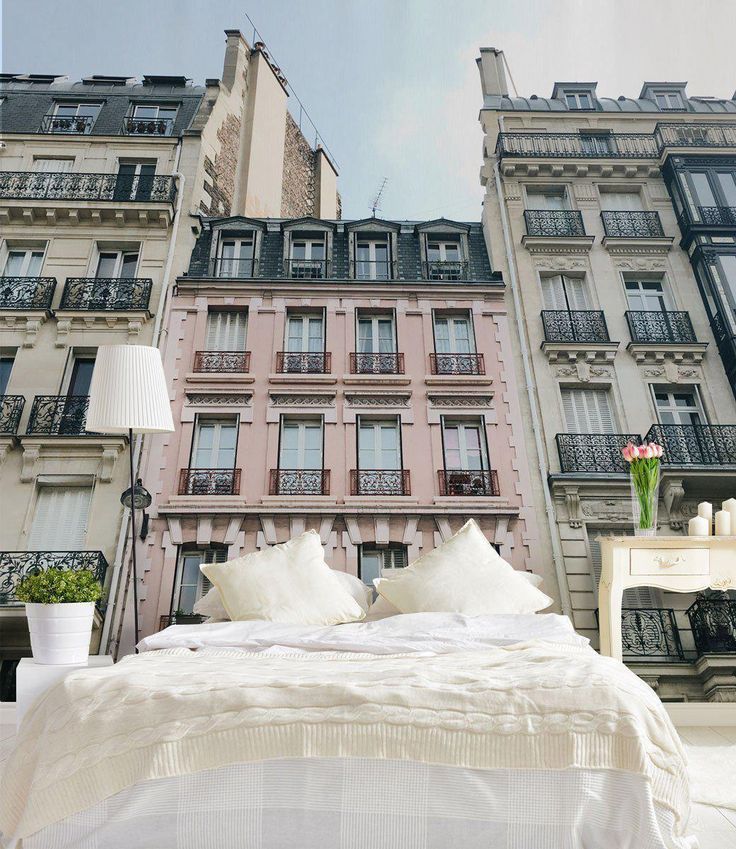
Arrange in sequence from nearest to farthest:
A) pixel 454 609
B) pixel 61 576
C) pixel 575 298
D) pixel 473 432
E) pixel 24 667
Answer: pixel 24 667
pixel 61 576
pixel 454 609
pixel 473 432
pixel 575 298

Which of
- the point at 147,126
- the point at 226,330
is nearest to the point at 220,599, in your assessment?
the point at 226,330

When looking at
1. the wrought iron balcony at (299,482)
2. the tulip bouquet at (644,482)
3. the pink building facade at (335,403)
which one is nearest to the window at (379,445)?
the pink building facade at (335,403)

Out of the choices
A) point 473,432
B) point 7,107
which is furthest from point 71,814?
point 7,107

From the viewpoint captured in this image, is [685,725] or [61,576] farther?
[685,725]

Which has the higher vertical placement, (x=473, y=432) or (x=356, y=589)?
(x=473, y=432)

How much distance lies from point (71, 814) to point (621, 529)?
4649 millimetres

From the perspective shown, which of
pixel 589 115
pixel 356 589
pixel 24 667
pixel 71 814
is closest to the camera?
pixel 71 814

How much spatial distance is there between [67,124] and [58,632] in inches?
267

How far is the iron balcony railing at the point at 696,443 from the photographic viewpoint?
5.12 m

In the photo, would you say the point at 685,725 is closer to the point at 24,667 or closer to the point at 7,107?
the point at 24,667

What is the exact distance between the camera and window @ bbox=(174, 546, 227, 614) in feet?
15.7

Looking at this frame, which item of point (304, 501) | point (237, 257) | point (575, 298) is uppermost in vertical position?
point (237, 257)

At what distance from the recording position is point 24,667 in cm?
242

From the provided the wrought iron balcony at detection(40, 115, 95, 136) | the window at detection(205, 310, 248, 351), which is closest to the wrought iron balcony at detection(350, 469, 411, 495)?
the window at detection(205, 310, 248, 351)
